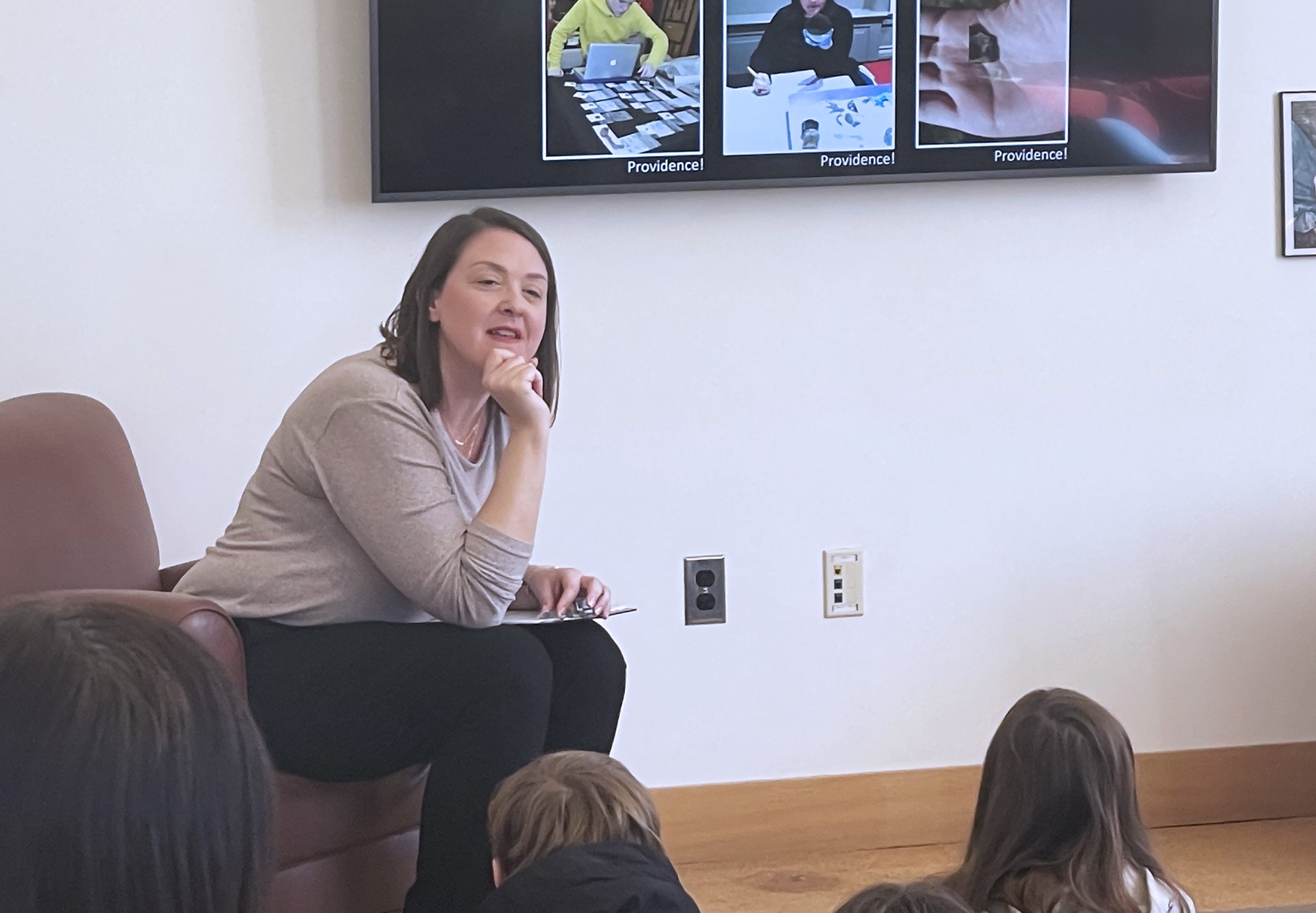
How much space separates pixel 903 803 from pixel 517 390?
1.25 meters

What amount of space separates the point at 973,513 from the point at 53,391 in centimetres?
165

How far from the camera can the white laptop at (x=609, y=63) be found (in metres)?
2.48

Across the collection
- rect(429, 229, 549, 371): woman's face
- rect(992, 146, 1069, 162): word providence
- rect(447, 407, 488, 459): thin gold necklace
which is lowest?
rect(447, 407, 488, 459): thin gold necklace

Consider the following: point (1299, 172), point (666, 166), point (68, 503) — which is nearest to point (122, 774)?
point (68, 503)

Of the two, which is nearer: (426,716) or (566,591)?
(426,716)

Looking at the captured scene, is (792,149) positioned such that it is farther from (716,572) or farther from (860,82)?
(716,572)

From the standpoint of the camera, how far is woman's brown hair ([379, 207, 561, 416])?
80.8 inches

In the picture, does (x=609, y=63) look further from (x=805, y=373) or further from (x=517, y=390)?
(x=517, y=390)

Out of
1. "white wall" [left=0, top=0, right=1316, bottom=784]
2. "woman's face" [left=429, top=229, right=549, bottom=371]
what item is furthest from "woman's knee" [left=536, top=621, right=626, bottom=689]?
"white wall" [left=0, top=0, right=1316, bottom=784]

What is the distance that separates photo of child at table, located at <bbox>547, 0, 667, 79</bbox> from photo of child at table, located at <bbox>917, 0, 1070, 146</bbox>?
19.6 inches

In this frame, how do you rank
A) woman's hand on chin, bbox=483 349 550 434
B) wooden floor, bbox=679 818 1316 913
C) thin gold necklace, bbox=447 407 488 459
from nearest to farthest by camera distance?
woman's hand on chin, bbox=483 349 550 434 → thin gold necklace, bbox=447 407 488 459 → wooden floor, bbox=679 818 1316 913

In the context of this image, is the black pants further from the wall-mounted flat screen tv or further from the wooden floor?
the wall-mounted flat screen tv

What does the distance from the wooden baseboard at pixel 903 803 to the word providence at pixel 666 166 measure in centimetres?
112

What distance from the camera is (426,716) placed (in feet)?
6.06
